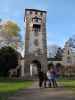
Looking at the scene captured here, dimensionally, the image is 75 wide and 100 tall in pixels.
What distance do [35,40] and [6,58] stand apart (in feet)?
42.8

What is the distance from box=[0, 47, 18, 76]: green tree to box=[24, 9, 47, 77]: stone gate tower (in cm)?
629

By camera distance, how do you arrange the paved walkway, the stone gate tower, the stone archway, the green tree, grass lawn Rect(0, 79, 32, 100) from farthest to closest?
the stone gate tower
the stone archway
the green tree
grass lawn Rect(0, 79, 32, 100)
the paved walkway

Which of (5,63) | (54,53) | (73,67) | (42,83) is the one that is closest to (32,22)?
(5,63)

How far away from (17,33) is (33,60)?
794cm

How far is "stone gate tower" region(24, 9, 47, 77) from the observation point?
8789 cm

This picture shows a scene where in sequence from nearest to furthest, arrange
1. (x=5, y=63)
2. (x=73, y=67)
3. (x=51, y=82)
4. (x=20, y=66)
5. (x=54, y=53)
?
(x=51, y=82)
(x=5, y=63)
(x=20, y=66)
(x=73, y=67)
(x=54, y=53)

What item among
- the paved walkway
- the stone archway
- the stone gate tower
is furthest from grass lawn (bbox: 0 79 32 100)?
the stone gate tower

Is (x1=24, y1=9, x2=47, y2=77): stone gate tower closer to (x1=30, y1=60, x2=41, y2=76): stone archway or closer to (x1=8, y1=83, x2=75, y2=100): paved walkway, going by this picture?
(x1=30, y1=60, x2=41, y2=76): stone archway

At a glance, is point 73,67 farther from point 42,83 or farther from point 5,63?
point 42,83

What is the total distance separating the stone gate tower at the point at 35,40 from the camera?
87894mm

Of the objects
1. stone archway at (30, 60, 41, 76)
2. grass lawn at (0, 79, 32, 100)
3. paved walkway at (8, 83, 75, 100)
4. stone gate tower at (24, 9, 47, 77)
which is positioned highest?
stone gate tower at (24, 9, 47, 77)

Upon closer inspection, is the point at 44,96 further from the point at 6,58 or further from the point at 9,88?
the point at 6,58

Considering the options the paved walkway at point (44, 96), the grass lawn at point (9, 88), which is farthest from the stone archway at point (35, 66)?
the paved walkway at point (44, 96)

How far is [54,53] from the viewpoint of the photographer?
122562 millimetres
